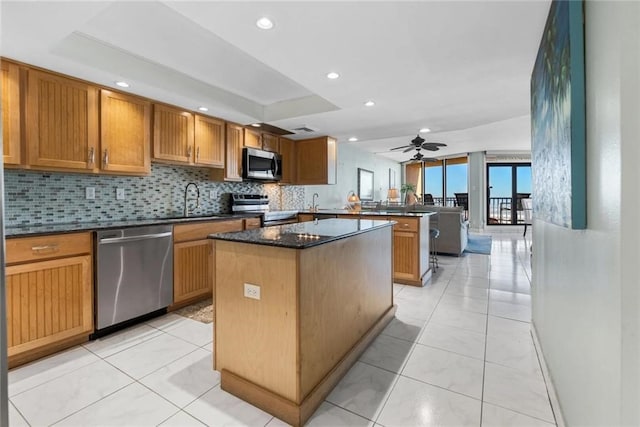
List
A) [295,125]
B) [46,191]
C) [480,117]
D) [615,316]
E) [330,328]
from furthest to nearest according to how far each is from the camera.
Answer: [295,125]
[480,117]
[46,191]
[330,328]
[615,316]

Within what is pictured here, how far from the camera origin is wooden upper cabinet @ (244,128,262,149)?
4.19m

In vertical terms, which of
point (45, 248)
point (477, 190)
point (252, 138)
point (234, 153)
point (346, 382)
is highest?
point (252, 138)

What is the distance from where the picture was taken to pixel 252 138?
4.29 m

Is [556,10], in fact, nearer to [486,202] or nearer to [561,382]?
[561,382]

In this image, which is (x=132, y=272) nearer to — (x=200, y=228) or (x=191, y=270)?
(x=191, y=270)

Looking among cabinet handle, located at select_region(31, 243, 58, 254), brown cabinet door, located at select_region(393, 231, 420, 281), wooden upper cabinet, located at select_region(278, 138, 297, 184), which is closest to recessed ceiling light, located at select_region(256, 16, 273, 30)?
cabinet handle, located at select_region(31, 243, 58, 254)

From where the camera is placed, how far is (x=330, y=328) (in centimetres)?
184

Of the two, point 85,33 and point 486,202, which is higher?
point 85,33

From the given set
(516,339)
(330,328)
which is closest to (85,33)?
(330,328)

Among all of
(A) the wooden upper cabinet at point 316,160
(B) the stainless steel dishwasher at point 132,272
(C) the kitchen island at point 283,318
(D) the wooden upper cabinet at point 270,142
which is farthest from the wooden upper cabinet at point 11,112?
(A) the wooden upper cabinet at point 316,160

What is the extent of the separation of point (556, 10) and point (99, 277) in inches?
132

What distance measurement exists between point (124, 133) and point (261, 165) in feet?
5.92

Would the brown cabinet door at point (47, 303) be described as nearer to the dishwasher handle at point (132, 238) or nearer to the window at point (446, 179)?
the dishwasher handle at point (132, 238)

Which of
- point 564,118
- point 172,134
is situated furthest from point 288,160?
point 564,118
